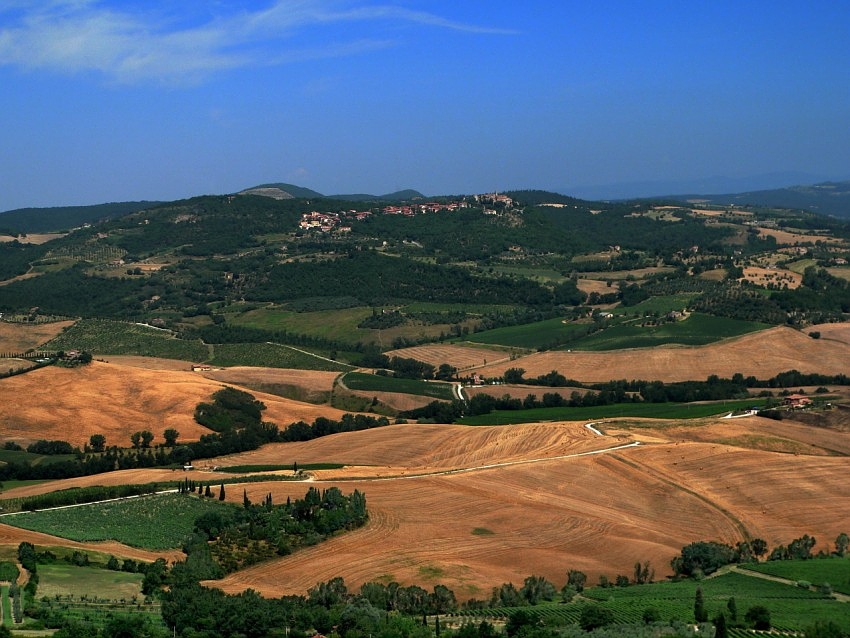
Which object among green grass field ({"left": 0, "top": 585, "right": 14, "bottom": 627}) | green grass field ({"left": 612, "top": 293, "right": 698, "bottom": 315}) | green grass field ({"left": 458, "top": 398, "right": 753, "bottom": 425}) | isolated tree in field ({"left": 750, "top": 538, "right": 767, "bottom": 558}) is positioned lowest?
isolated tree in field ({"left": 750, "top": 538, "right": 767, "bottom": 558})

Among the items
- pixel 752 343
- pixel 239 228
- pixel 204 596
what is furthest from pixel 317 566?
pixel 239 228

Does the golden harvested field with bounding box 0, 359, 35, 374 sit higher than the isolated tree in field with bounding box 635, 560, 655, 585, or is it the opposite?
the golden harvested field with bounding box 0, 359, 35, 374

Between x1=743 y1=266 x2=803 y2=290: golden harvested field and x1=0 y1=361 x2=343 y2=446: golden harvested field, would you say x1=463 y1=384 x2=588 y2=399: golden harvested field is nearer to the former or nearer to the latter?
x1=0 y1=361 x2=343 y2=446: golden harvested field

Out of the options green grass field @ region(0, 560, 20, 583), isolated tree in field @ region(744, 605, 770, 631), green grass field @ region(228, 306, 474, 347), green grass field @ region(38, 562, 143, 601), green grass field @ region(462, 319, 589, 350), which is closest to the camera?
isolated tree in field @ region(744, 605, 770, 631)

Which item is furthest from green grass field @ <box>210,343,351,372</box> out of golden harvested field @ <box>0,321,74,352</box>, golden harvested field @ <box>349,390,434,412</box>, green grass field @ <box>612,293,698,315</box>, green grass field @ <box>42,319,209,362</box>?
green grass field @ <box>612,293,698,315</box>

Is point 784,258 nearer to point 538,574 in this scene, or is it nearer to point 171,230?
point 171,230

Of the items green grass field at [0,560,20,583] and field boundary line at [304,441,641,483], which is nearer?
green grass field at [0,560,20,583]
